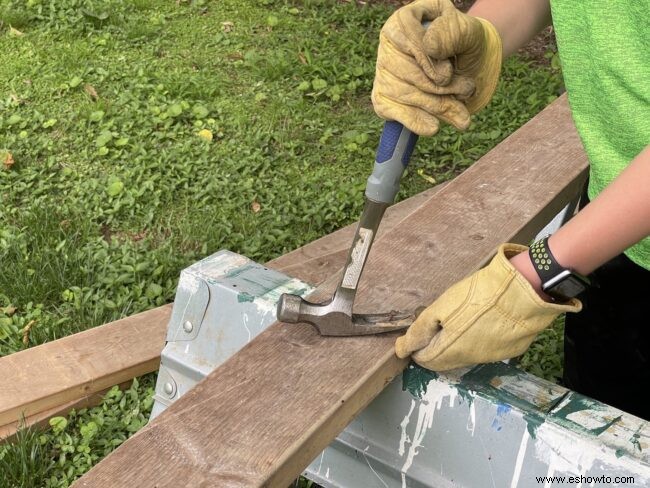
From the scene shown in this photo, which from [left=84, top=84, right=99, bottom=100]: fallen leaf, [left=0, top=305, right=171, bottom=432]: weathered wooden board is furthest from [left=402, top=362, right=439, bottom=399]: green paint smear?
[left=84, top=84, right=99, bottom=100]: fallen leaf

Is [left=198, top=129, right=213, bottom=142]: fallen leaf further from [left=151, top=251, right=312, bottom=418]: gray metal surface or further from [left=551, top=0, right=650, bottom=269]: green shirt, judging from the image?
Result: [left=551, top=0, right=650, bottom=269]: green shirt

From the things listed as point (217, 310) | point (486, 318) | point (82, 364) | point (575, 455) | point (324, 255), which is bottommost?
point (82, 364)

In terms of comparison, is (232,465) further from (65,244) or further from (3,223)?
(3,223)

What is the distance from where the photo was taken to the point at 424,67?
5.20 ft

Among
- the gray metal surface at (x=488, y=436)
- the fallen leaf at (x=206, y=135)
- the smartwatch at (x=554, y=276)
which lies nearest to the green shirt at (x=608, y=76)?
the smartwatch at (x=554, y=276)

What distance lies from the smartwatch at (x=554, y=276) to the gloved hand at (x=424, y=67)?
311 millimetres

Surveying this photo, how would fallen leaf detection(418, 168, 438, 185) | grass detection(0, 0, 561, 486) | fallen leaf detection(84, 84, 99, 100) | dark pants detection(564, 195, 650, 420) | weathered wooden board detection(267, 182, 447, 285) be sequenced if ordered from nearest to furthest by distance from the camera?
dark pants detection(564, 195, 650, 420)
weathered wooden board detection(267, 182, 447, 285)
grass detection(0, 0, 561, 486)
fallen leaf detection(418, 168, 438, 185)
fallen leaf detection(84, 84, 99, 100)

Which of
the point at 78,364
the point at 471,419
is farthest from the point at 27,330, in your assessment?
the point at 471,419

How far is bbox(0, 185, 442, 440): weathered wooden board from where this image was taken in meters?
2.52

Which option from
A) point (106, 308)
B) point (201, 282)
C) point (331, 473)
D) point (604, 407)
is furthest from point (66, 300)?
point (604, 407)

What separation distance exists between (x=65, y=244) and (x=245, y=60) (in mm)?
1975

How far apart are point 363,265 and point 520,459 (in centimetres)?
49

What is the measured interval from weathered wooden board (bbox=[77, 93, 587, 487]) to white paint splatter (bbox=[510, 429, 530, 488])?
0.94ft

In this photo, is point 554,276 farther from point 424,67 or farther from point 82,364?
point 82,364
